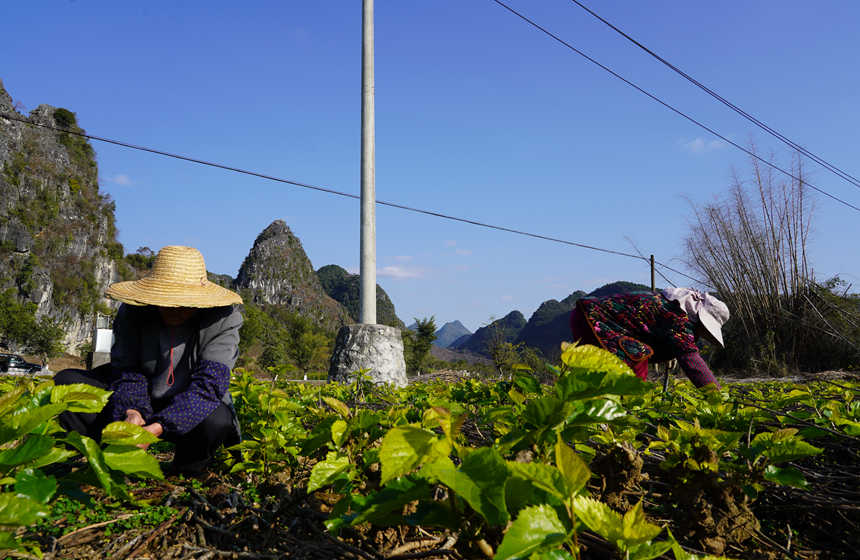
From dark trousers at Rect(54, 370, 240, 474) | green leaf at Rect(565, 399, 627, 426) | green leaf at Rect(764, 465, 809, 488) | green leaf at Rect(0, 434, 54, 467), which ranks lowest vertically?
dark trousers at Rect(54, 370, 240, 474)

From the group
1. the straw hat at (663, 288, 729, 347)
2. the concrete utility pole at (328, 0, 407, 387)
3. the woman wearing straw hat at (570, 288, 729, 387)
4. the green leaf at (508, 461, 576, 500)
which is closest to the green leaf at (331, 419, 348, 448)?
the green leaf at (508, 461, 576, 500)

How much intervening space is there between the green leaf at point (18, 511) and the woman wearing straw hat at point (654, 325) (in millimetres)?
3185

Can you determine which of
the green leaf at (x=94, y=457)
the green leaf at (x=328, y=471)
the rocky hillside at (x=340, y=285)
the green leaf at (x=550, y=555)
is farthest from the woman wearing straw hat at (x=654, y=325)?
the rocky hillside at (x=340, y=285)

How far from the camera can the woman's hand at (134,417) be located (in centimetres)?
202

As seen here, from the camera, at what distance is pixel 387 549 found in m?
1.11

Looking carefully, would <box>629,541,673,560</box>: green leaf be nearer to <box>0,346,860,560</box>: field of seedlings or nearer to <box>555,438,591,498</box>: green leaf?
<box>0,346,860,560</box>: field of seedlings

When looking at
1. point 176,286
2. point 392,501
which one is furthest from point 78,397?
point 176,286

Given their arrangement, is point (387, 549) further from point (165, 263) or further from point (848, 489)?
point (165, 263)

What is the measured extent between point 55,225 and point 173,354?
9583 cm

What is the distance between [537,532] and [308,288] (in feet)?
391

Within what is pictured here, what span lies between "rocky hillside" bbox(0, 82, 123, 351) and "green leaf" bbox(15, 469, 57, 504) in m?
81.8

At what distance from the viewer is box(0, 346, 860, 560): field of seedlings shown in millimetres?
729

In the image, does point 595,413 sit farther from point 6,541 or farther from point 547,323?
point 547,323

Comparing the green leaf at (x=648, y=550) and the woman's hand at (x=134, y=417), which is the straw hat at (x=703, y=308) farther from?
the woman's hand at (x=134, y=417)
